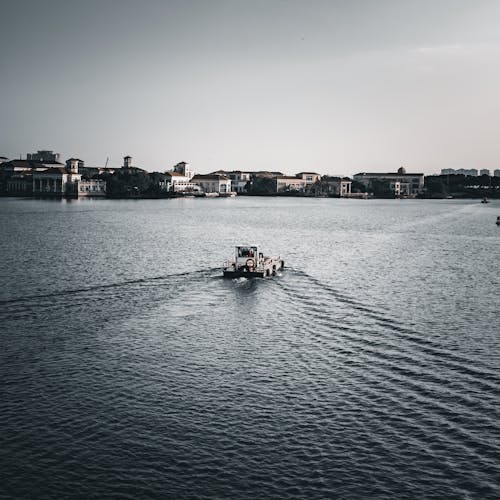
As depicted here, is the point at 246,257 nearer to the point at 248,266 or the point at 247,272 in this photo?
the point at 248,266

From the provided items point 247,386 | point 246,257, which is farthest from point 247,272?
point 247,386

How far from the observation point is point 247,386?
85.6 feet

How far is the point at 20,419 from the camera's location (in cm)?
2258

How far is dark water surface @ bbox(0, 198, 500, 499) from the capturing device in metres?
19.0

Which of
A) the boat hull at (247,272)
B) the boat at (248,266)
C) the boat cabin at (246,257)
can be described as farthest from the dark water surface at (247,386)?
the boat cabin at (246,257)

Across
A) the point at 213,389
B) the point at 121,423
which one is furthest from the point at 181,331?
the point at 121,423

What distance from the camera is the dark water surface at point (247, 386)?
62.4 ft

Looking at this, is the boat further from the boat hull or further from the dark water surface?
the dark water surface

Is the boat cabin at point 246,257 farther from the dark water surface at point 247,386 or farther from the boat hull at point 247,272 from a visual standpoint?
the dark water surface at point 247,386

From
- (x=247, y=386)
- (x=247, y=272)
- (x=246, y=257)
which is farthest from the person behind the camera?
(x=246, y=257)

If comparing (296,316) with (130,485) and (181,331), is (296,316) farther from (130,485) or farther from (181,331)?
(130,485)

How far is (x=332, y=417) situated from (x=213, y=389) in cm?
527

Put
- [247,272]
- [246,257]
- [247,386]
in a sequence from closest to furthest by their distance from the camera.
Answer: [247,386] → [247,272] → [246,257]

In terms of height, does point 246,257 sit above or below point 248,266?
above
